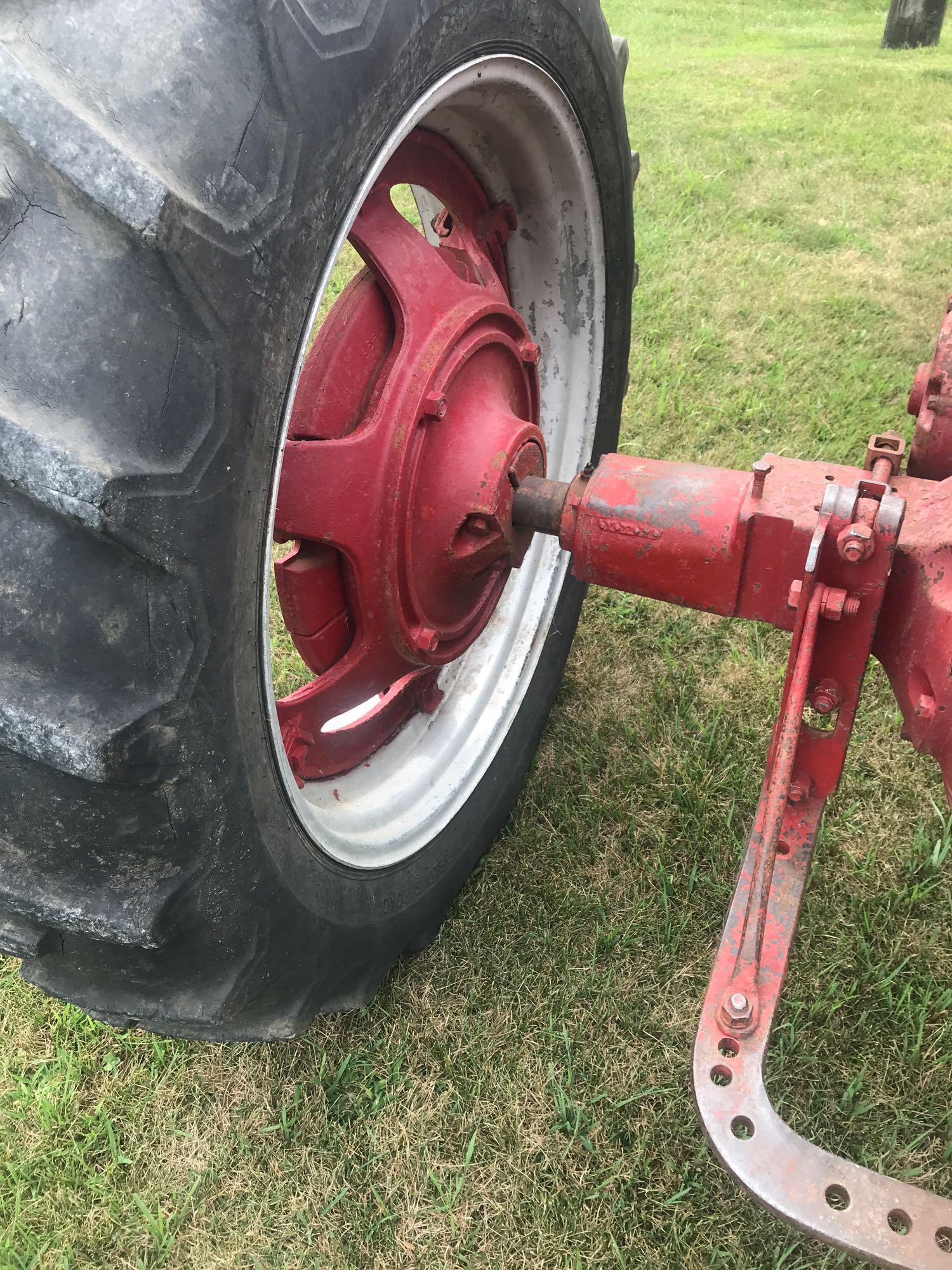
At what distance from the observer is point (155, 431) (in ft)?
2.66

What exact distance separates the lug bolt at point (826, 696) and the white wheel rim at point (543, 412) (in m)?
0.67

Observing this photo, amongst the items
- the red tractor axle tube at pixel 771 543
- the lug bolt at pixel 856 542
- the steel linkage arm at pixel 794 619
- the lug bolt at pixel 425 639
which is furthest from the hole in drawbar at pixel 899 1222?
the lug bolt at pixel 425 639

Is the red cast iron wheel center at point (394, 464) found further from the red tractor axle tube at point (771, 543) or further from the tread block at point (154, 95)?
the tread block at point (154, 95)

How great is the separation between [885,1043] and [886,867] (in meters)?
0.35

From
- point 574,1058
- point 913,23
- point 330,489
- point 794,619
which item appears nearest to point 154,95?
point 330,489

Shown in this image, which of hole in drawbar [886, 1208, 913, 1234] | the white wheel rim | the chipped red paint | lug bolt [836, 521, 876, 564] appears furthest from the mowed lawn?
lug bolt [836, 521, 876, 564]

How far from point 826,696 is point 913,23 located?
7.89 m

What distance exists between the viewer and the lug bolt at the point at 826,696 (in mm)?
1191

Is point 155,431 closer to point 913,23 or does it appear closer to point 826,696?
point 826,696

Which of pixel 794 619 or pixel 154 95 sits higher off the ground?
pixel 154 95

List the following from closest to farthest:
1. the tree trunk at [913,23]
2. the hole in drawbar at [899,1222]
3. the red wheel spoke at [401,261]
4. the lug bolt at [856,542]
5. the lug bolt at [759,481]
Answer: the hole in drawbar at [899,1222]
the lug bolt at [856,542]
the lug bolt at [759,481]
the red wheel spoke at [401,261]
the tree trunk at [913,23]

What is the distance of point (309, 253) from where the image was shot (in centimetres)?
92

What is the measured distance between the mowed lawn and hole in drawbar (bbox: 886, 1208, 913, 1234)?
0.49m

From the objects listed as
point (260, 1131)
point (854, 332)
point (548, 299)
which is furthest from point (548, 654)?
point (854, 332)
